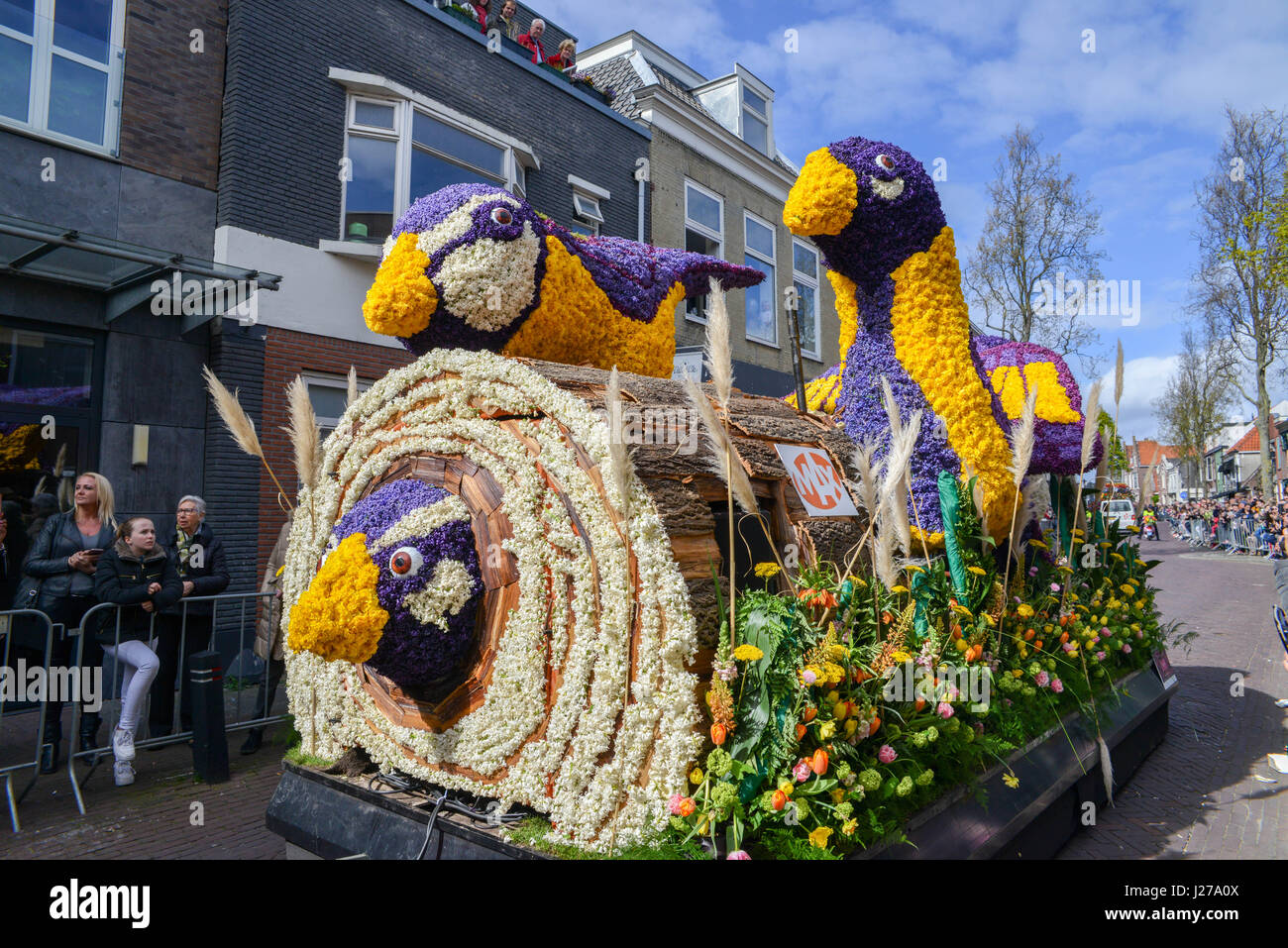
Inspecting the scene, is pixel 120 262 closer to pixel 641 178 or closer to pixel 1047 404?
pixel 1047 404

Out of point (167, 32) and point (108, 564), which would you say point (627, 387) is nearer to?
point (108, 564)

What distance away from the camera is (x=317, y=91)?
8391 millimetres

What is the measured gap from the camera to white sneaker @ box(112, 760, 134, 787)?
4.64 m

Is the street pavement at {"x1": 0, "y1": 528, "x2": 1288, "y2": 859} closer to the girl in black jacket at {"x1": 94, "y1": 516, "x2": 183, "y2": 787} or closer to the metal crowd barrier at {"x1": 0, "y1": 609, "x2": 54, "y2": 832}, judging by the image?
the metal crowd barrier at {"x1": 0, "y1": 609, "x2": 54, "y2": 832}

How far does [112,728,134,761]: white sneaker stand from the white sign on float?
434 centimetres

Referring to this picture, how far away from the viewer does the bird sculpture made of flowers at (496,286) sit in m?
3.43

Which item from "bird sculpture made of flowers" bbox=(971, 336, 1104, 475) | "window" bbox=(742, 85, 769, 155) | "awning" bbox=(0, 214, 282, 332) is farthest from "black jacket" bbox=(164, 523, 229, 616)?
"window" bbox=(742, 85, 769, 155)

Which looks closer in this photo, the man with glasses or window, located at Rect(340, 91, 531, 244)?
the man with glasses

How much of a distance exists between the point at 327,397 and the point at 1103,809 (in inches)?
312

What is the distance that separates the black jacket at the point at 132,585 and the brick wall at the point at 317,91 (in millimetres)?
4055

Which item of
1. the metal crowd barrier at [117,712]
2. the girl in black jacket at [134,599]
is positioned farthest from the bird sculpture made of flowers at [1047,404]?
the girl in black jacket at [134,599]

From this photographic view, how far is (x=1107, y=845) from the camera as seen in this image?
3.87 metres

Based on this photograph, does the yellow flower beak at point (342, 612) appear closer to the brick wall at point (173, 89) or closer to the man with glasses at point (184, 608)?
the man with glasses at point (184, 608)

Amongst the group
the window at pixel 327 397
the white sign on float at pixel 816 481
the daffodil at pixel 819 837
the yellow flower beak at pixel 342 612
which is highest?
the window at pixel 327 397
